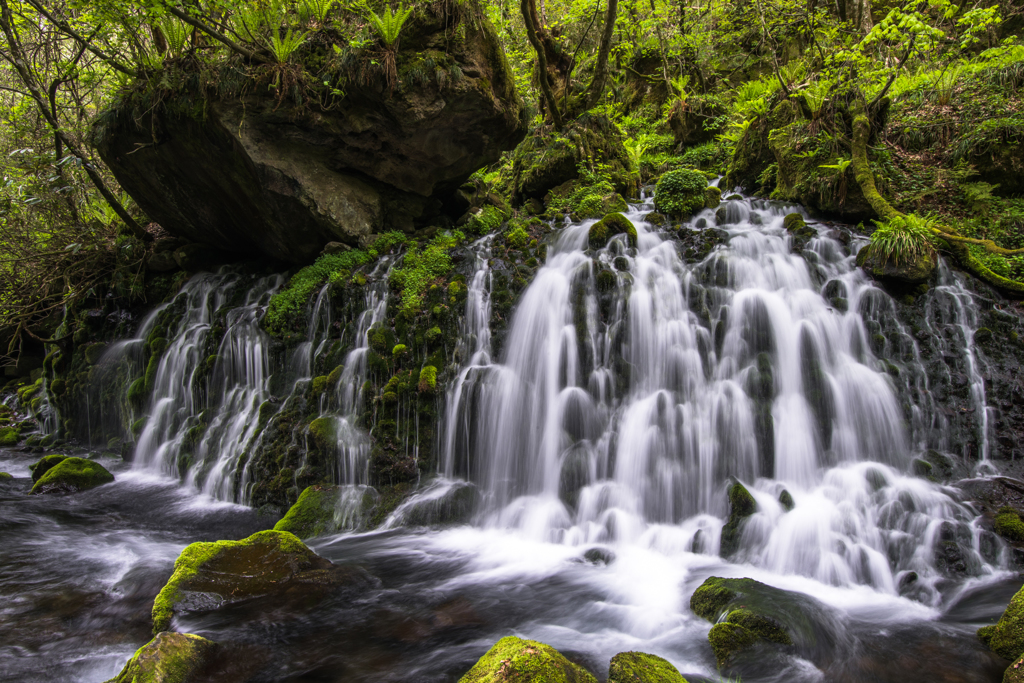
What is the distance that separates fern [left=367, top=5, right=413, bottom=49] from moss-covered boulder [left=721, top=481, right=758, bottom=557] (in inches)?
291

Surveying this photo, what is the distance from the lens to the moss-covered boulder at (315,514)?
5.79 metres

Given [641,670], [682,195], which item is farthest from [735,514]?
[682,195]

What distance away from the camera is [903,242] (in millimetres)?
6582

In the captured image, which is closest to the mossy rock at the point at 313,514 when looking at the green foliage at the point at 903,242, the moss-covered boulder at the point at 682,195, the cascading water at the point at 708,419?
the cascading water at the point at 708,419

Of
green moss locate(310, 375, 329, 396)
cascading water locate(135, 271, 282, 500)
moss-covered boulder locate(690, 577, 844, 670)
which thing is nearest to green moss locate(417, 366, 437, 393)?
green moss locate(310, 375, 329, 396)

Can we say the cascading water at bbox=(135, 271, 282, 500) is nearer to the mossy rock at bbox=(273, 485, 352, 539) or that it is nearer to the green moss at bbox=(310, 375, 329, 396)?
the green moss at bbox=(310, 375, 329, 396)

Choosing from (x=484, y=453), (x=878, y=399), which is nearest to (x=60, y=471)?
(x=484, y=453)

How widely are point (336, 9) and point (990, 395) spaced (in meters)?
10.1

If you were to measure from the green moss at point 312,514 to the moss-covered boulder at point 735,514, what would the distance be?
4.09m

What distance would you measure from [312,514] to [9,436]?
9.04 meters

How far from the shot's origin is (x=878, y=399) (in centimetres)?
573

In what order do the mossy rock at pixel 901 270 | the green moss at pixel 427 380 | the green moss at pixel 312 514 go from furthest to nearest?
the green moss at pixel 427 380
the mossy rock at pixel 901 270
the green moss at pixel 312 514

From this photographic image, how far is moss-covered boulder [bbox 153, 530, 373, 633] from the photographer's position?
395 centimetres

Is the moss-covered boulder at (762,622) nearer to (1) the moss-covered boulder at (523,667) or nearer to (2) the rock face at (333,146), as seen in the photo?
(1) the moss-covered boulder at (523,667)
